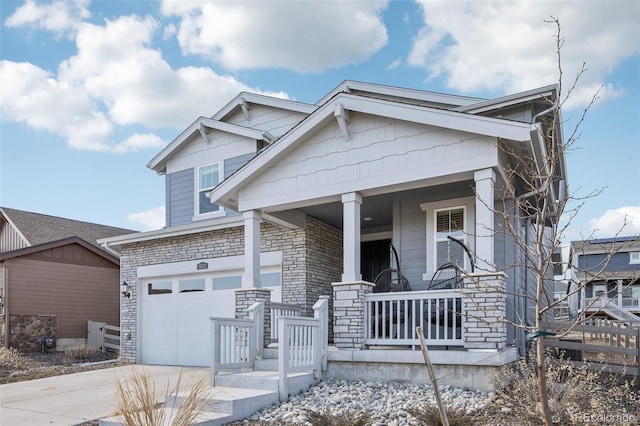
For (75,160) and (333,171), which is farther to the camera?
(75,160)

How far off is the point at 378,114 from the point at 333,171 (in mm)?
1149

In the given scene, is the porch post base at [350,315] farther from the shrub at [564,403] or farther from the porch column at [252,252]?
the shrub at [564,403]

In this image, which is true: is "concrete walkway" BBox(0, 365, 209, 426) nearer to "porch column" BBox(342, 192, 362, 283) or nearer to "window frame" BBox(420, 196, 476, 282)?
"porch column" BBox(342, 192, 362, 283)

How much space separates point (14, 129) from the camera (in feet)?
47.2

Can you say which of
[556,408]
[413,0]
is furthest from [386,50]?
[556,408]

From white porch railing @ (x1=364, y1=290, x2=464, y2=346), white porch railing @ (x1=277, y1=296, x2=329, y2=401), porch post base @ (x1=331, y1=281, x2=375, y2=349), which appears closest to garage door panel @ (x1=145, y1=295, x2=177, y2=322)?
white porch railing @ (x1=277, y1=296, x2=329, y2=401)

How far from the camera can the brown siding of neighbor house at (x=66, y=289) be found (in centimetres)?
1641

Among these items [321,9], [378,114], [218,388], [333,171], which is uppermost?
[321,9]

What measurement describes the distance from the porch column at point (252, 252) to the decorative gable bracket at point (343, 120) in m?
2.10

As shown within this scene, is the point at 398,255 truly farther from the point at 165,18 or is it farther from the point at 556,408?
the point at 165,18

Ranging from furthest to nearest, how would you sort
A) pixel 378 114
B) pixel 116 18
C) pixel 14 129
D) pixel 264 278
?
pixel 14 129
pixel 264 278
pixel 116 18
pixel 378 114

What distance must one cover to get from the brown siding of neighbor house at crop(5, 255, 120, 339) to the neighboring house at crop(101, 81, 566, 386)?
481 centimetres

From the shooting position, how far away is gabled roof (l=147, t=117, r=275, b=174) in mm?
12930

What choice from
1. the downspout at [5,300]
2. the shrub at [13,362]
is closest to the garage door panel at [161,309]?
the shrub at [13,362]
